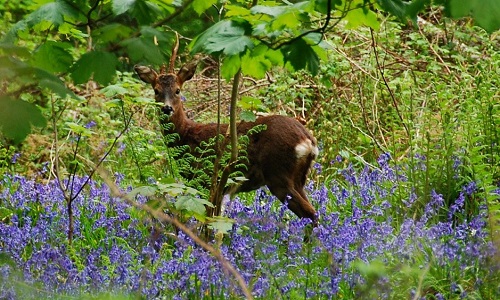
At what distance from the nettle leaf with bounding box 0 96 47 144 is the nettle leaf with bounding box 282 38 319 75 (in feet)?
3.81

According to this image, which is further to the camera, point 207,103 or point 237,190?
point 207,103

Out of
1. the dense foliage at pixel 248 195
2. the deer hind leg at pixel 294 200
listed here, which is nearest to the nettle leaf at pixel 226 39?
the dense foliage at pixel 248 195

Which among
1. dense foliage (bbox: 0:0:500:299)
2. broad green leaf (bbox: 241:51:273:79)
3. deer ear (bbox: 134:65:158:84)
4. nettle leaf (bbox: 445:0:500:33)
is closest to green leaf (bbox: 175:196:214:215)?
dense foliage (bbox: 0:0:500:299)

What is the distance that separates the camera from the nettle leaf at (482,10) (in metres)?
2.62

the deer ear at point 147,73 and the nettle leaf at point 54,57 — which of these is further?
the deer ear at point 147,73

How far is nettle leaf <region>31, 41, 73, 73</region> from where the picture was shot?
3.54 m

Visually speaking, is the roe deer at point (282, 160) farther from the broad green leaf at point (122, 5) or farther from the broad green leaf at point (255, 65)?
the broad green leaf at point (122, 5)

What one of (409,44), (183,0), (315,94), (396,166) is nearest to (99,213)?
(396,166)

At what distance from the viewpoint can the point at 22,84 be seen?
A: 2.76 metres

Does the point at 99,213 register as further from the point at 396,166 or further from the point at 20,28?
the point at 20,28

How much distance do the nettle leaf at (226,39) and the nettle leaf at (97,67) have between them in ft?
1.23

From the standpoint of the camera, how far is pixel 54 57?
11.7 ft

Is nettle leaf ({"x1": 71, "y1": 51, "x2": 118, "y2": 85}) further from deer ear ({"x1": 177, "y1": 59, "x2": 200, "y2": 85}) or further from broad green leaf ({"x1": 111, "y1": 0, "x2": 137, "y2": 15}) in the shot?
deer ear ({"x1": 177, "y1": 59, "x2": 200, "y2": 85})

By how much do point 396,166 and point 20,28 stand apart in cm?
381
